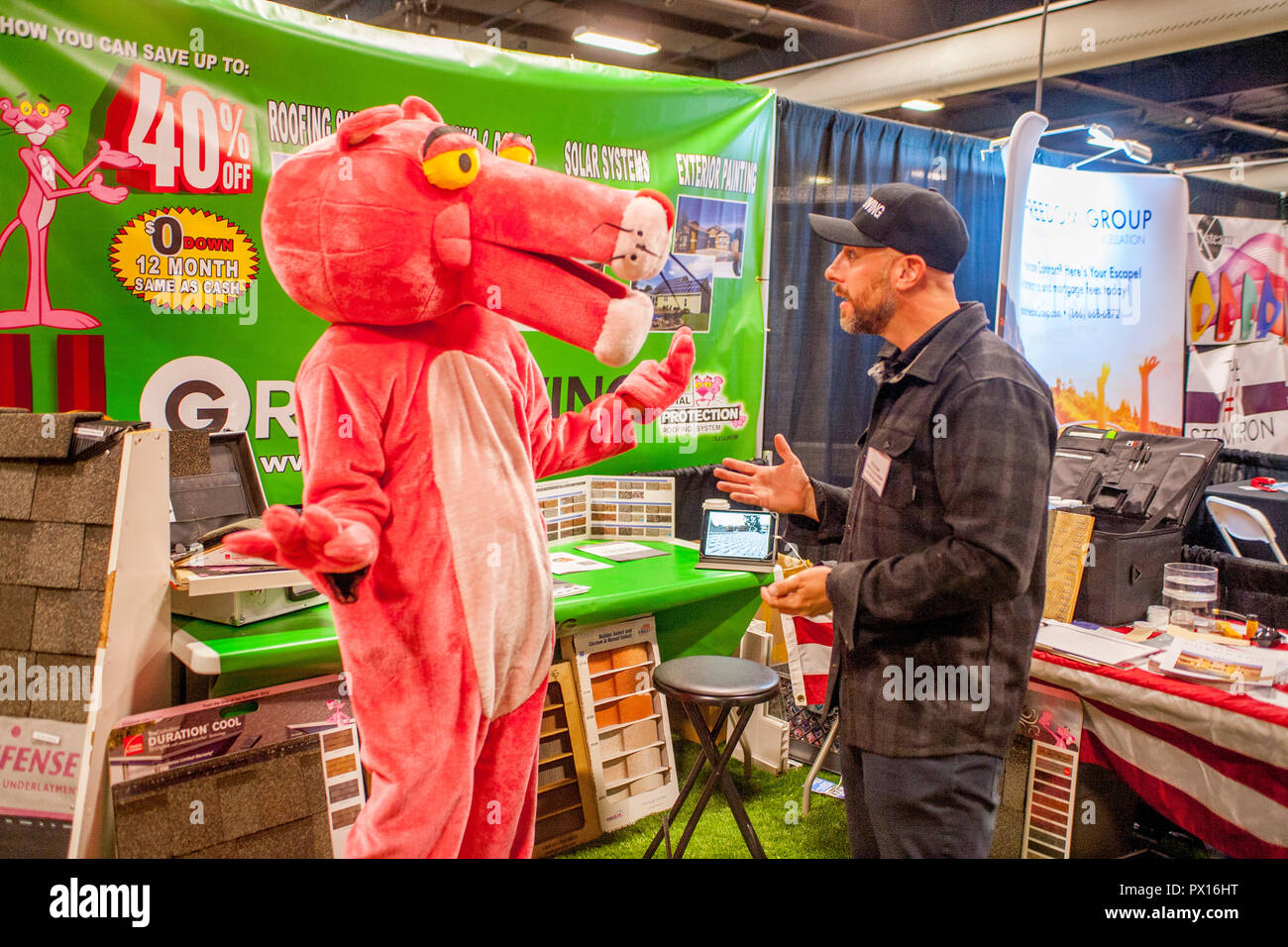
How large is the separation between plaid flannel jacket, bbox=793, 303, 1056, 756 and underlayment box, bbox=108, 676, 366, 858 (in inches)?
40.9

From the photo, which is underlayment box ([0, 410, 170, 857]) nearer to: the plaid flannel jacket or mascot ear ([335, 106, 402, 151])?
mascot ear ([335, 106, 402, 151])

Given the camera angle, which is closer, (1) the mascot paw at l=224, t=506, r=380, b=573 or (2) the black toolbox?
(1) the mascot paw at l=224, t=506, r=380, b=573

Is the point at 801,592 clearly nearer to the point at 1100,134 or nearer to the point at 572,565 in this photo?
the point at 572,565

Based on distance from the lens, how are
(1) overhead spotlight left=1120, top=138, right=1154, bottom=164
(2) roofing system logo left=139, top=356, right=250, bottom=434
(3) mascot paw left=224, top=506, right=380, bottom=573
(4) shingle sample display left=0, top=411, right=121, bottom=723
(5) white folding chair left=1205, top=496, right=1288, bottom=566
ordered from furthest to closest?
(1) overhead spotlight left=1120, top=138, right=1154, bottom=164 → (5) white folding chair left=1205, top=496, right=1288, bottom=566 → (2) roofing system logo left=139, top=356, right=250, bottom=434 → (4) shingle sample display left=0, top=411, right=121, bottom=723 → (3) mascot paw left=224, top=506, right=380, bottom=573

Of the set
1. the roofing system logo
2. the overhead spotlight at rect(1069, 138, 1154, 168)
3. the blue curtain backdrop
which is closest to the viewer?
the roofing system logo

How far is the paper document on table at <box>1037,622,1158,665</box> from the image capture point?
2.31 meters

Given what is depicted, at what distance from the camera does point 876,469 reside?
169cm

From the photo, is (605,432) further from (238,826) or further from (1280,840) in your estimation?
(1280,840)

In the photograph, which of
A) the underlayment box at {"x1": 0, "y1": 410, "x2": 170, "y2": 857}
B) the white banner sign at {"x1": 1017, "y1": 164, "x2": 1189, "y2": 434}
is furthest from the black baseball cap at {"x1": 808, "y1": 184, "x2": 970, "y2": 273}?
the white banner sign at {"x1": 1017, "y1": 164, "x2": 1189, "y2": 434}

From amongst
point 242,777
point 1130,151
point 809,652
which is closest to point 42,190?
point 242,777

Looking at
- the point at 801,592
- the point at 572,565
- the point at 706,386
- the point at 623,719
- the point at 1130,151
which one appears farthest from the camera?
the point at 1130,151

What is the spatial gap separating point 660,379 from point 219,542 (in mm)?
1047
